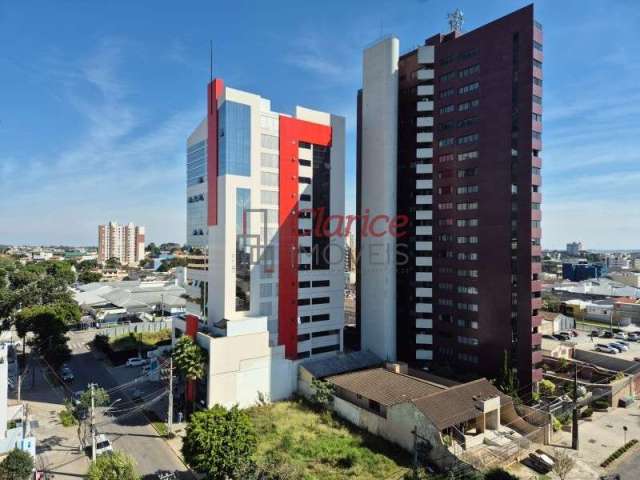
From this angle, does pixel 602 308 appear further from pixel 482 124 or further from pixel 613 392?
pixel 482 124

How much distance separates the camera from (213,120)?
47.2 m

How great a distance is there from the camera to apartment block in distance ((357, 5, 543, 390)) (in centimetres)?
4591

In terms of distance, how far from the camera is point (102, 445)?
3441 centimetres

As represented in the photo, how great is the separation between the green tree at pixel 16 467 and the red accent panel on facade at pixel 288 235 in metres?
27.4

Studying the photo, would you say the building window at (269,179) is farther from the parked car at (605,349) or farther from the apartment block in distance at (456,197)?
the parked car at (605,349)

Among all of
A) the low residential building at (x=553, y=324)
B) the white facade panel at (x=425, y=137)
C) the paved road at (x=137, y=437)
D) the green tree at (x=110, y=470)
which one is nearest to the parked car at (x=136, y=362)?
the paved road at (x=137, y=437)

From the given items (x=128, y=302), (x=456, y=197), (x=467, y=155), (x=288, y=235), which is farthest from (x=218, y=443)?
(x=128, y=302)

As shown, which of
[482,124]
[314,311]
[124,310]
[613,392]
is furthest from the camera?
[124,310]

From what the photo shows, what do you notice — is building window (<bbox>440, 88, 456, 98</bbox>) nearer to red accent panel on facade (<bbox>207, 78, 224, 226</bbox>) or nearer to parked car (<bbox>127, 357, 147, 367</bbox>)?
red accent panel on facade (<bbox>207, 78, 224, 226</bbox>)

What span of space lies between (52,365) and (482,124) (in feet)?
208

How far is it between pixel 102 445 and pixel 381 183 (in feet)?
138

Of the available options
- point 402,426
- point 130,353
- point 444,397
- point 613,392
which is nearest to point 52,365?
point 130,353

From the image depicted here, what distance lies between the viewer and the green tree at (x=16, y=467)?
25.2m

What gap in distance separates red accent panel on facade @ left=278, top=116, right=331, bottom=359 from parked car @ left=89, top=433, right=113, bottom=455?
2049 centimetres
